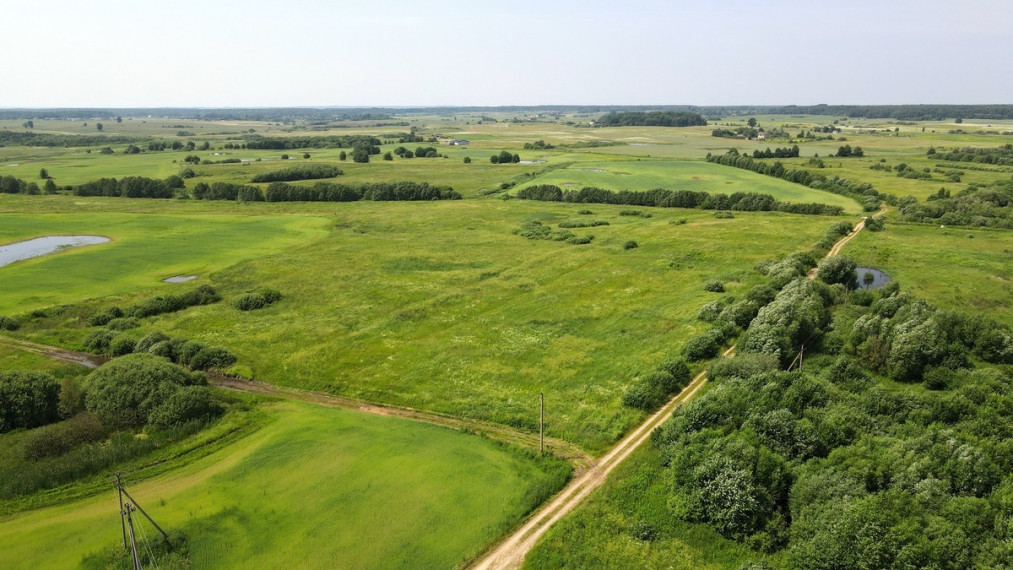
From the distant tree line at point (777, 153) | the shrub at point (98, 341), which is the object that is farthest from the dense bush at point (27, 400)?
the distant tree line at point (777, 153)

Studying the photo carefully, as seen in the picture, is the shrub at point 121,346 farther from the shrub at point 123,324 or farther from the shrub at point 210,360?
the shrub at point 210,360

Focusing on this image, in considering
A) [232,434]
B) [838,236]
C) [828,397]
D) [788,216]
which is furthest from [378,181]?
[828,397]

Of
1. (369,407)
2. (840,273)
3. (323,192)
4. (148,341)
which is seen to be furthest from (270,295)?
(323,192)

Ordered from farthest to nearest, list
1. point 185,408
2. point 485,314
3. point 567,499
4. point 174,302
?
1. point 174,302
2. point 485,314
3. point 185,408
4. point 567,499

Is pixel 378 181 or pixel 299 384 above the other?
pixel 378 181

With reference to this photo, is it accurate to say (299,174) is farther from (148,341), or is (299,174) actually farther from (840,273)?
(840,273)

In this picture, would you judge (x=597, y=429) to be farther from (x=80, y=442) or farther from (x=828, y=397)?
(x=80, y=442)
